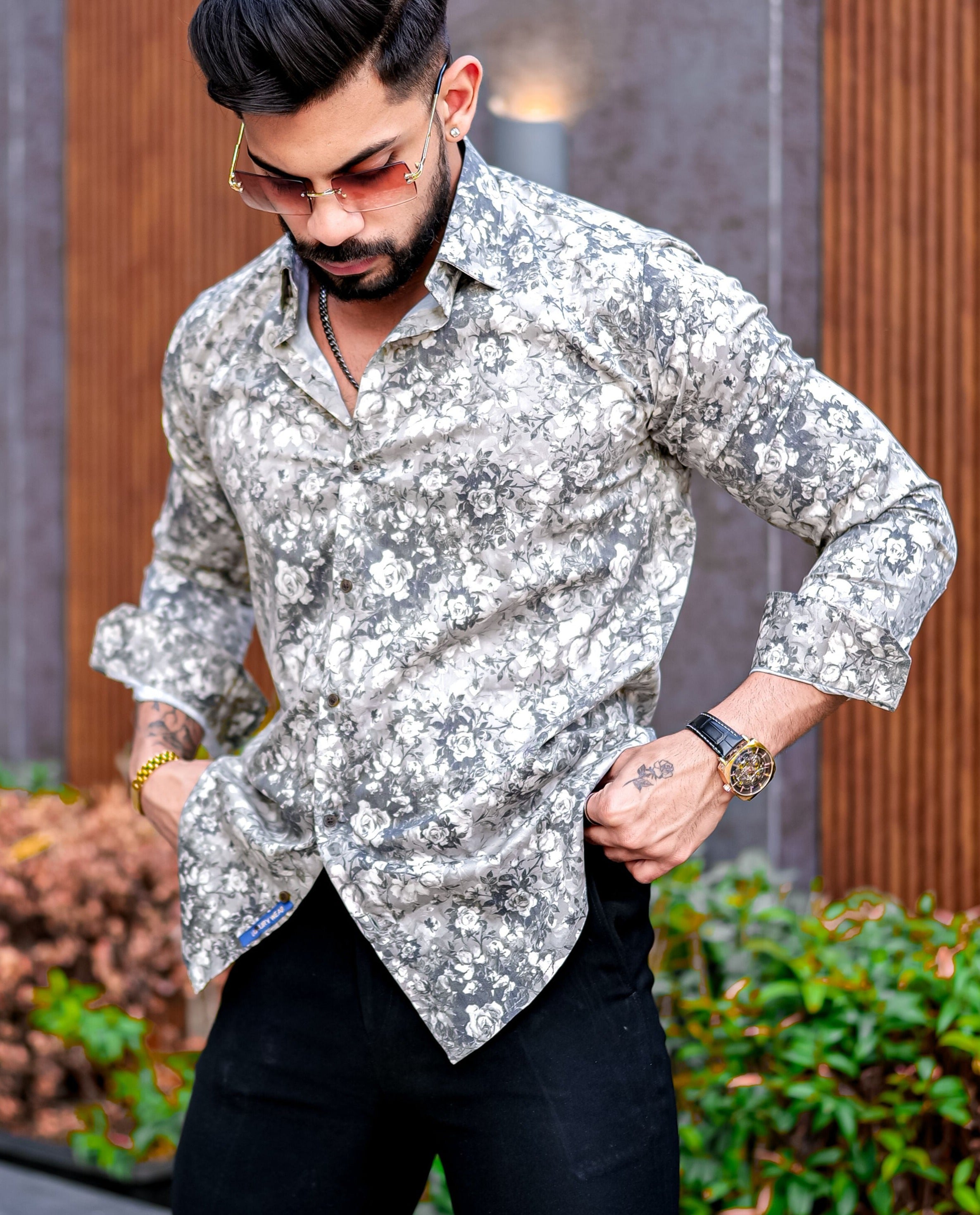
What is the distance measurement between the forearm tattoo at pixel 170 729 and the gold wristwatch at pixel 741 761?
796mm

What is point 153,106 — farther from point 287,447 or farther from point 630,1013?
point 630,1013

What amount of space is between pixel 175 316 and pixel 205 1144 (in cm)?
401

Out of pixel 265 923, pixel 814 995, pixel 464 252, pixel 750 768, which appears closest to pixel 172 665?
pixel 265 923

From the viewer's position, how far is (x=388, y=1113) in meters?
1.67

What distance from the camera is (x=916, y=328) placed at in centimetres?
349

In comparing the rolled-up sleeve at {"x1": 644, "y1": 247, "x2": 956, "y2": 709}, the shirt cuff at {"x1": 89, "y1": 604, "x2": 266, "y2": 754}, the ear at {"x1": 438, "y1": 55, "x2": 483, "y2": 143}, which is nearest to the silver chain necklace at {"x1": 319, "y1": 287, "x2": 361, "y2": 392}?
the ear at {"x1": 438, "y1": 55, "x2": 483, "y2": 143}

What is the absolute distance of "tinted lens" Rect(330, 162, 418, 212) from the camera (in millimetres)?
1573

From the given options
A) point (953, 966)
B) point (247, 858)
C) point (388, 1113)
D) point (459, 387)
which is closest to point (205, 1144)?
point (388, 1113)

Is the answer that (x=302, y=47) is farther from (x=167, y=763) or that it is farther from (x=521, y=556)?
(x=167, y=763)

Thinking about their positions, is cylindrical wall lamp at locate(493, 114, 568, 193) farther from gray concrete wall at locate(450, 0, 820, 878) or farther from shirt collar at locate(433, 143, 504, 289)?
shirt collar at locate(433, 143, 504, 289)

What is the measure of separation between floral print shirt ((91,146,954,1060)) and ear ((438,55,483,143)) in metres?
0.07

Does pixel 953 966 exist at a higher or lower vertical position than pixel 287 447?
lower

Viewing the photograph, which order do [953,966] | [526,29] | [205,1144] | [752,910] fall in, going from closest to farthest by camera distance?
[205,1144], [953,966], [752,910], [526,29]

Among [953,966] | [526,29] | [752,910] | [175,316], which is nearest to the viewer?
[953,966]
